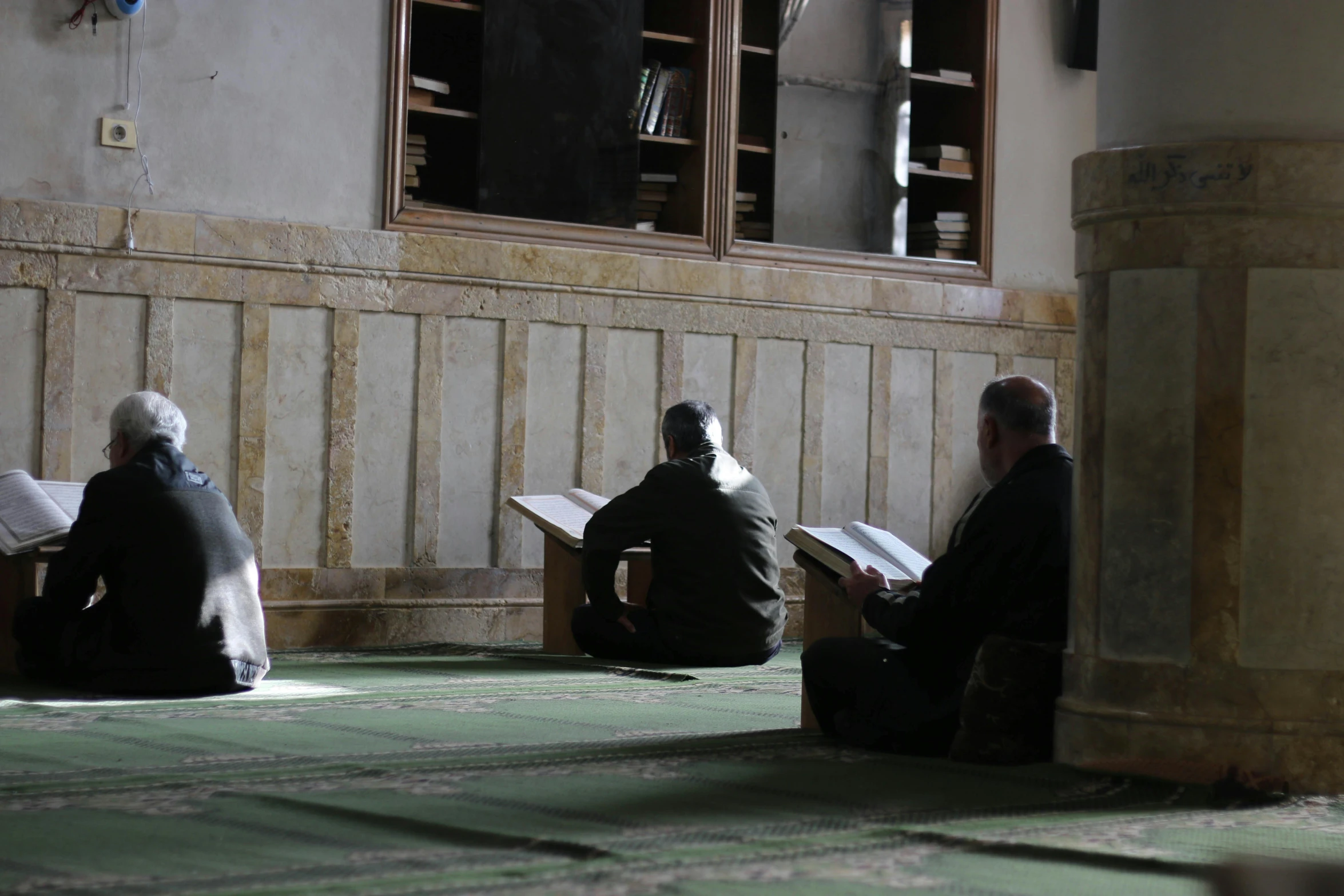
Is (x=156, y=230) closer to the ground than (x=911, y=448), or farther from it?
farther from it

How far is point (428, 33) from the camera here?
894cm

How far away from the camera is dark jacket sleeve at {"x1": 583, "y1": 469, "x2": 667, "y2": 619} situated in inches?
283

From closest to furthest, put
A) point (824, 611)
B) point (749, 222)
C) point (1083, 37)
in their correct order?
1. point (824, 611)
2. point (749, 222)
3. point (1083, 37)

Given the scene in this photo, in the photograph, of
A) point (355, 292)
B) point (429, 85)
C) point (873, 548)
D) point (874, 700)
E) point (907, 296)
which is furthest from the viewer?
point (907, 296)

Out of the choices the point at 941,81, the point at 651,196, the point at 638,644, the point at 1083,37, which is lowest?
the point at 638,644

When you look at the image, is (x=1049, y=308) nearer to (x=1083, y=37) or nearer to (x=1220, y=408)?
(x=1083, y=37)

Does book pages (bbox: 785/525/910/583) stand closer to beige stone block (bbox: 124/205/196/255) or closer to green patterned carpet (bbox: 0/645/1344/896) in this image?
green patterned carpet (bbox: 0/645/1344/896)

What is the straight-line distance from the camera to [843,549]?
5641 mm

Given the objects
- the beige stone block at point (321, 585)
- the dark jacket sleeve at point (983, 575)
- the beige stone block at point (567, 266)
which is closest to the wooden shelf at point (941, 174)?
the beige stone block at point (567, 266)

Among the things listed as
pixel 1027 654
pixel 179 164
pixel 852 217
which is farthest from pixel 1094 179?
pixel 852 217

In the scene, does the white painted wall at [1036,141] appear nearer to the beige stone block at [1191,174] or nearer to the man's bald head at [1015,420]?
the man's bald head at [1015,420]

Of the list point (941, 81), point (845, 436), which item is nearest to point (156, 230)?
point (845, 436)

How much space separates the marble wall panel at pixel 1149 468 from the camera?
13.5 feet

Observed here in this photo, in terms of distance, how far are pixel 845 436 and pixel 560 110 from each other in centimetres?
241
